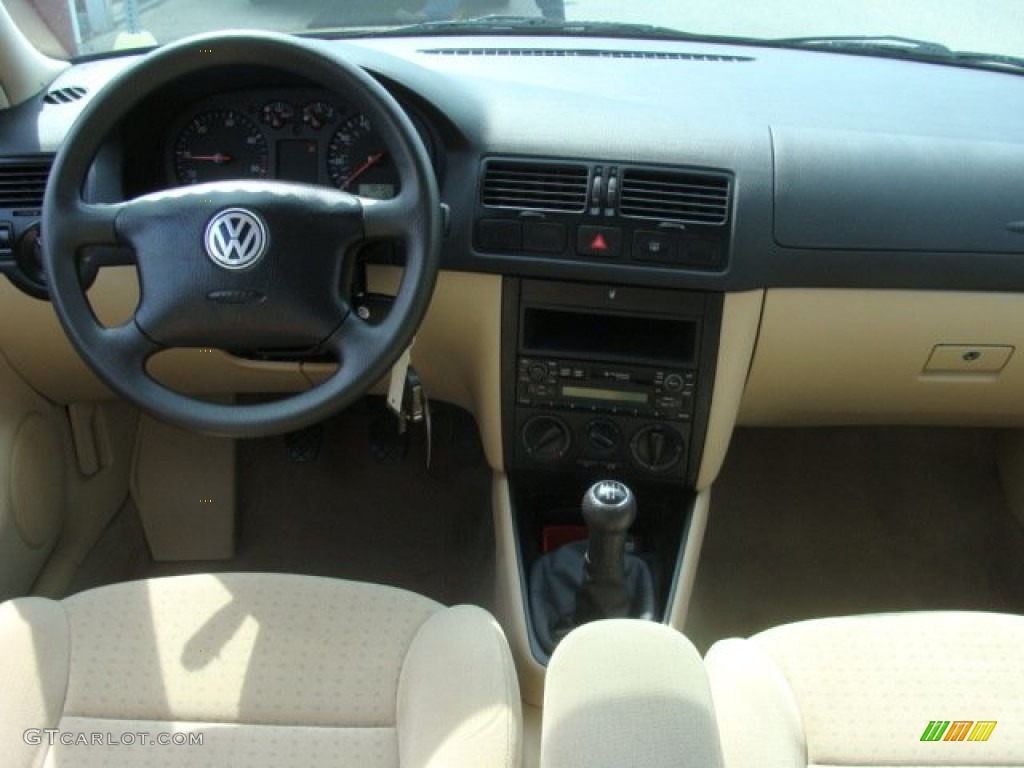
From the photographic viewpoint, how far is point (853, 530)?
2.34 meters

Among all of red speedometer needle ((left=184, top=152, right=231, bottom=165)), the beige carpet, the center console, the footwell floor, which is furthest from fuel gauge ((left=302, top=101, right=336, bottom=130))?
the beige carpet

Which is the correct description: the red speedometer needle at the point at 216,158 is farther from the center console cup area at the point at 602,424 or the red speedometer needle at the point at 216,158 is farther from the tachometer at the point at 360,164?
the center console cup area at the point at 602,424

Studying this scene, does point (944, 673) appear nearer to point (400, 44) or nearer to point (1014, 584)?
point (1014, 584)

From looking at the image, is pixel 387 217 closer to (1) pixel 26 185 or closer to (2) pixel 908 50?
(1) pixel 26 185

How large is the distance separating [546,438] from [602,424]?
101 millimetres

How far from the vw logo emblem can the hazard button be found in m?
0.49

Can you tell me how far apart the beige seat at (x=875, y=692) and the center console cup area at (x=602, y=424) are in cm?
31

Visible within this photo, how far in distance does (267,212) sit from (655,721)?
736 millimetres

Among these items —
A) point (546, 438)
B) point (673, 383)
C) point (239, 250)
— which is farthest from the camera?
point (546, 438)

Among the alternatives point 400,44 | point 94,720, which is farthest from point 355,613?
point 400,44

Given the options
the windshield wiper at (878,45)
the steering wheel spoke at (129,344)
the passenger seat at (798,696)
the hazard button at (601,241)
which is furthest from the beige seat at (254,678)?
the windshield wiper at (878,45)

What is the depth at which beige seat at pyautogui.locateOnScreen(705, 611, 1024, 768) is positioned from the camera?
123 cm

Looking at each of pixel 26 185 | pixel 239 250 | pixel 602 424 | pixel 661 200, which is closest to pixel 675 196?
pixel 661 200

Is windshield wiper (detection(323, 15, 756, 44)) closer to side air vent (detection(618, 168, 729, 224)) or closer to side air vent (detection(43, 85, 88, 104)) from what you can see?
side air vent (detection(618, 168, 729, 224))
